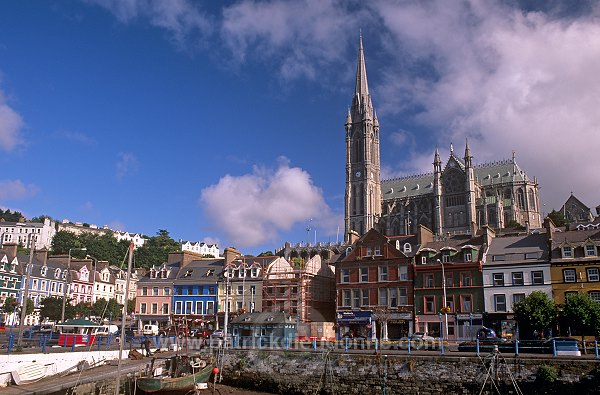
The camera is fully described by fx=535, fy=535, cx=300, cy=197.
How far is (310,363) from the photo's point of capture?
36.5 metres

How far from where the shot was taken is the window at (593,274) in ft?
157

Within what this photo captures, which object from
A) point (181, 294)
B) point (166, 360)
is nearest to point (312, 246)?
point (181, 294)

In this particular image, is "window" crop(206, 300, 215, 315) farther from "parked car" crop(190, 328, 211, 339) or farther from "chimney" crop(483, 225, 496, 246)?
"chimney" crop(483, 225, 496, 246)

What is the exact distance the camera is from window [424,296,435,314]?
54.2 meters

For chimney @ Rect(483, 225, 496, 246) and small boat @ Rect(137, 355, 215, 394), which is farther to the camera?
chimney @ Rect(483, 225, 496, 246)

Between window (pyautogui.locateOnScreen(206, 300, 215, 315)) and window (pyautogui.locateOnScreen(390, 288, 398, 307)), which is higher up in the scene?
window (pyautogui.locateOnScreen(390, 288, 398, 307))

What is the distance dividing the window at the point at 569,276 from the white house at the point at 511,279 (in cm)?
135

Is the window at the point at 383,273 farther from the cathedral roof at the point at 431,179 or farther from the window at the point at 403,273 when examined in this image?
the cathedral roof at the point at 431,179

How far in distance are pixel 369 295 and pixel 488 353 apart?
2677 centimetres

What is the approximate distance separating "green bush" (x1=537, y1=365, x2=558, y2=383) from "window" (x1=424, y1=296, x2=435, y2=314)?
24.9 m

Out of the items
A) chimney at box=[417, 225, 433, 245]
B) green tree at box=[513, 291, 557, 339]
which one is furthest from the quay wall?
chimney at box=[417, 225, 433, 245]

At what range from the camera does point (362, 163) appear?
178m

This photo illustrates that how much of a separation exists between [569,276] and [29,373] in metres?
44.2

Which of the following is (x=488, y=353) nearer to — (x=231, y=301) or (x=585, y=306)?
(x=585, y=306)
